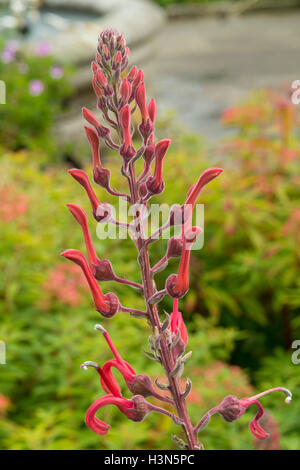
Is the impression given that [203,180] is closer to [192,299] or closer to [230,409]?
[230,409]

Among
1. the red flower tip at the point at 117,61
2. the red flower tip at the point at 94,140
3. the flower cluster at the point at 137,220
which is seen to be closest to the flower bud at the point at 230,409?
the flower cluster at the point at 137,220

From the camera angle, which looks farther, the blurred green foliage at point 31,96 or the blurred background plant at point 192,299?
the blurred green foliage at point 31,96

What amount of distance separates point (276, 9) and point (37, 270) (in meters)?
16.5

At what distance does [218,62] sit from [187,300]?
10.4 m

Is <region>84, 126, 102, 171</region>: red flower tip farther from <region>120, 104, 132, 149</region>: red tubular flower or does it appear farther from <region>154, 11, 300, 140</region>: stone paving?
<region>154, 11, 300, 140</region>: stone paving

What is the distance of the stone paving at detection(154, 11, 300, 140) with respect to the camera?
34.7 feet

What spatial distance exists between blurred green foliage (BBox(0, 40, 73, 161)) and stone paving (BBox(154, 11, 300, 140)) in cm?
263

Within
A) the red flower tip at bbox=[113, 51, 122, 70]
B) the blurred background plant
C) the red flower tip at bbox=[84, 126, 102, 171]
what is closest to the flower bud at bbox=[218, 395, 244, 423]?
the red flower tip at bbox=[84, 126, 102, 171]

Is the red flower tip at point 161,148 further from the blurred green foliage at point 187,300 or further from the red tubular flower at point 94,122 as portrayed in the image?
the blurred green foliage at point 187,300

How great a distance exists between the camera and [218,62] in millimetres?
13312

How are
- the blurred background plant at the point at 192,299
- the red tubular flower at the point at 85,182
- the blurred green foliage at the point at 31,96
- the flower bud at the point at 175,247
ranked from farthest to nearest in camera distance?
the blurred green foliage at the point at 31,96
the blurred background plant at the point at 192,299
the flower bud at the point at 175,247
the red tubular flower at the point at 85,182

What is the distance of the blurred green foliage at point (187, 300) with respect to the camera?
2459 millimetres

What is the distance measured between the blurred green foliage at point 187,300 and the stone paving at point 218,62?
203 inches

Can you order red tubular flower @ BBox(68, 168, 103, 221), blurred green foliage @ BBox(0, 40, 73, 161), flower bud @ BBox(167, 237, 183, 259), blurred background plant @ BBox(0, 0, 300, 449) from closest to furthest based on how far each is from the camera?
red tubular flower @ BBox(68, 168, 103, 221), flower bud @ BBox(167, 237, 183, 259), blurred background plant @ BBox(0, 0, 300, 449), blurred green foliage @ BBox(0, 40, 73, 161)
